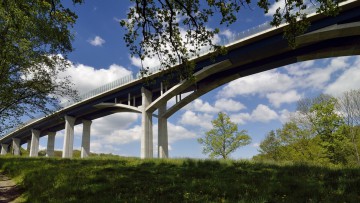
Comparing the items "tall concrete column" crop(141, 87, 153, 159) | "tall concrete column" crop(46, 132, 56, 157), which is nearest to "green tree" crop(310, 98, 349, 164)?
"tall concrete column" crop(141, 87, 153, 159)

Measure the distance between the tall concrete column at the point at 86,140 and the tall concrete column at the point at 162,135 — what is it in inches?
874

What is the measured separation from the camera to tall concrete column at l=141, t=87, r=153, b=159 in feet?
119

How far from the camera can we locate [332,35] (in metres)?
23.8

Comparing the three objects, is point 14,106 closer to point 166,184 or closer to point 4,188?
point 4,188

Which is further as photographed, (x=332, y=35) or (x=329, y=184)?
(x=332, y=35)

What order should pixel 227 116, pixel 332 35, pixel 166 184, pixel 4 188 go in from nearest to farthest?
pixel 166 184
pixel 4 188
pixel 332 35
pixel 227 116

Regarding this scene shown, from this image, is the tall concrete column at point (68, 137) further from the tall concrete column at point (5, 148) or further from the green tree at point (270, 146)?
the tall concrete column at point (5, 148)

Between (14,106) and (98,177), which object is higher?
(14,106)

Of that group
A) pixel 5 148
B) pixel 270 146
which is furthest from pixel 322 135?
pixel 5 148

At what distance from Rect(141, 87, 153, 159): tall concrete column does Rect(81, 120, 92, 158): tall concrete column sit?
2179 centimetres

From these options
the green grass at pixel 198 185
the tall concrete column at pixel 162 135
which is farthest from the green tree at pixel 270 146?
the green grass at pixel 198 185

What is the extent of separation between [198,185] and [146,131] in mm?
28018

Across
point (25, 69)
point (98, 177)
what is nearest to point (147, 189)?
point (98, 177)

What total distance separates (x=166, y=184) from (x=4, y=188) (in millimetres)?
8033
